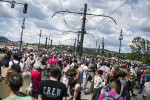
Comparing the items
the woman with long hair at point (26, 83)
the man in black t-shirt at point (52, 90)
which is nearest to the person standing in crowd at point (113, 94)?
the man in black t-shirt at point (52, 90)

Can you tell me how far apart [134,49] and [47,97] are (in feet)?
146

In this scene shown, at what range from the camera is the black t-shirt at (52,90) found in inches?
119

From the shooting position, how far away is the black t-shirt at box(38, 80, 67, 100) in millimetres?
3033

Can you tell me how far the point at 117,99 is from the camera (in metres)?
3.17

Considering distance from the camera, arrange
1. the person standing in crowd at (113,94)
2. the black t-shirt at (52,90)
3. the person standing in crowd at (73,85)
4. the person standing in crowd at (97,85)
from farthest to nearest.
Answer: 1. the person standing in crowd at (97,85)
2. the person standing in crowd at (73,85)
3. the person standing in crowd at (113,94)
4. the black t-shirt at (52,90)

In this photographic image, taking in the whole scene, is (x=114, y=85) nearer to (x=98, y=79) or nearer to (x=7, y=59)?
(x=98, y=79)

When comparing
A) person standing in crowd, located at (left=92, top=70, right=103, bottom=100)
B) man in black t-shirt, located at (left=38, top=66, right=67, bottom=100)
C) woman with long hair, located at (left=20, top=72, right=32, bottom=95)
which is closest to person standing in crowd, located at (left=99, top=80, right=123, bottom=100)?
man in black t-shirt, located at (left=38, top=66, right=67, bottom=100)

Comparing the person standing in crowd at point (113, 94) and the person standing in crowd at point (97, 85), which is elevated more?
the person standing in crowd at point (113, 94)

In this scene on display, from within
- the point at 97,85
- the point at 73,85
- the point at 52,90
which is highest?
the point at 52,90

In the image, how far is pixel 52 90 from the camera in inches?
120

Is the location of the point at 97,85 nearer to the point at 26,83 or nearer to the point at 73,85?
the point at 73,85

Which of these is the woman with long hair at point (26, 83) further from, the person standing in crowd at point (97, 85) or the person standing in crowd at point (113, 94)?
the person standing in crowd at point (97, 85)

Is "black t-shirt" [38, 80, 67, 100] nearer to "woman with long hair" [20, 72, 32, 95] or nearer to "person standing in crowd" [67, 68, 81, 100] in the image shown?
"woman with long hair" [20, 72, 32, 95]

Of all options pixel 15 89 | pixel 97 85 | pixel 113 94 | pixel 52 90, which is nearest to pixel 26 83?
pixel 52 90
